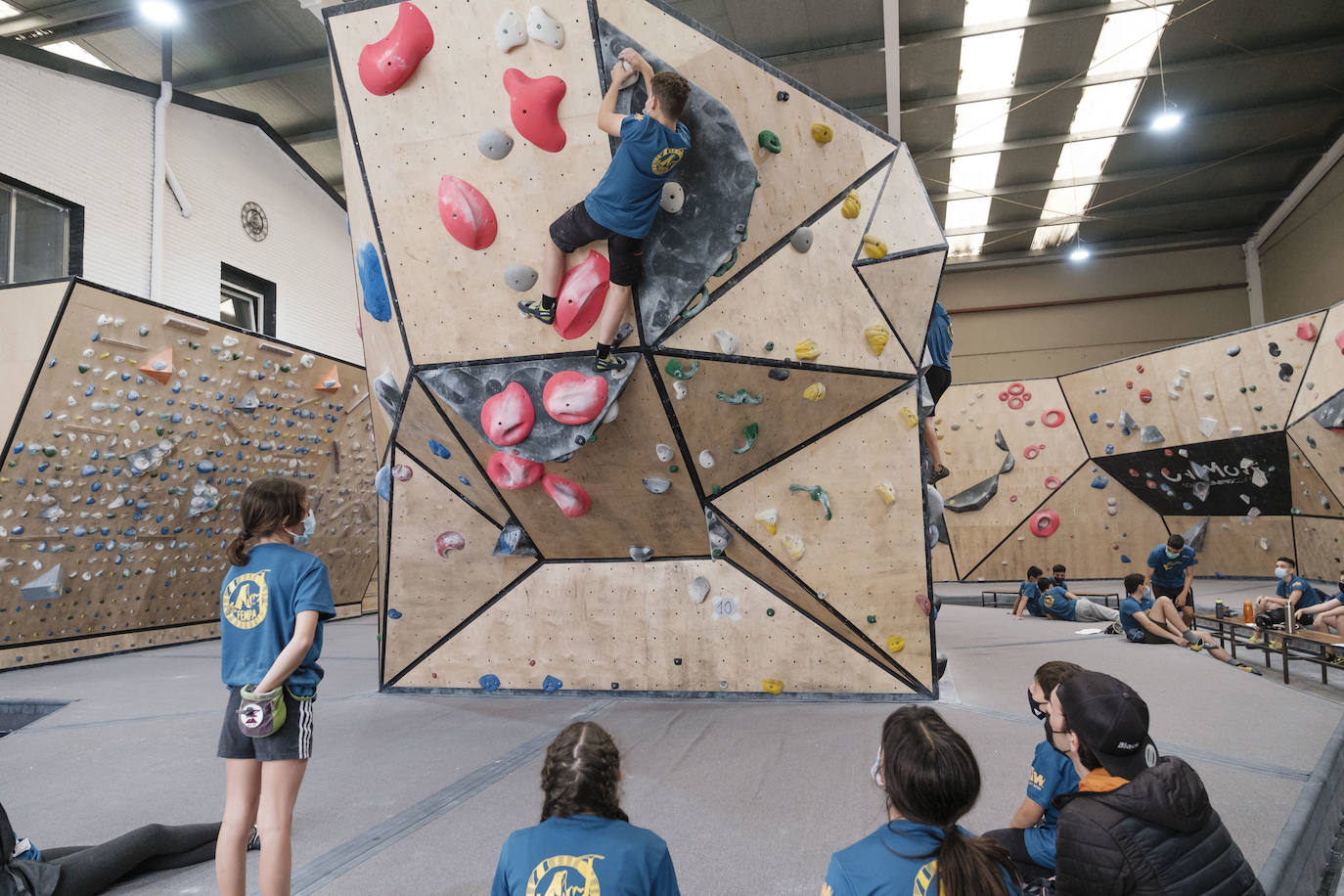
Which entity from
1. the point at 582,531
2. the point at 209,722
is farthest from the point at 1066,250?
the point at 209,722

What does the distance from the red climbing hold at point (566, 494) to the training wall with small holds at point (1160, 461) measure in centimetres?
810

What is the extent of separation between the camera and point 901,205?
452cm

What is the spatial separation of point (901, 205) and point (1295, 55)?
8675mm

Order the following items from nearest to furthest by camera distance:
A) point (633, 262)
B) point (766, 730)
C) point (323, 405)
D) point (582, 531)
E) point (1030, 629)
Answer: point (633, 262), point (766, 730), point (582, 531), point (1030, 629), point (323, 405)

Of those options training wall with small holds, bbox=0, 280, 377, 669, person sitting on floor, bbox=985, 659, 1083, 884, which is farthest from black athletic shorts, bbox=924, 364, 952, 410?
training wall with small holds, bbox=0, 280, 377, 669

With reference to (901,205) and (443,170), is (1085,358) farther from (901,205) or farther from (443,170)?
(443,170)

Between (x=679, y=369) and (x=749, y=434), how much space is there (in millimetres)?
657

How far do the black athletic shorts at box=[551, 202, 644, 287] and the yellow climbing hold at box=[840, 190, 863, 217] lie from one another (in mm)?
1292

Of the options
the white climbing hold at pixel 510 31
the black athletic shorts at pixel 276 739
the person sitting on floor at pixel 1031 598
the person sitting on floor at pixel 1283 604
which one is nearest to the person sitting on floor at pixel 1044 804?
the black athletic shorts at pixel 276 739

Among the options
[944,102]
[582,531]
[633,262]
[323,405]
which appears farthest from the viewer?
[944,102]

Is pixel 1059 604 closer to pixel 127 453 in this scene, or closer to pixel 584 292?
pixel 584 292

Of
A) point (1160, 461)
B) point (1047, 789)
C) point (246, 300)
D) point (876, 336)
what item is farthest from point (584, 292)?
point (1160, 461)

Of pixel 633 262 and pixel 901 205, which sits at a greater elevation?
pixel 901 205

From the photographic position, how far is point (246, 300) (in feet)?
32.2
